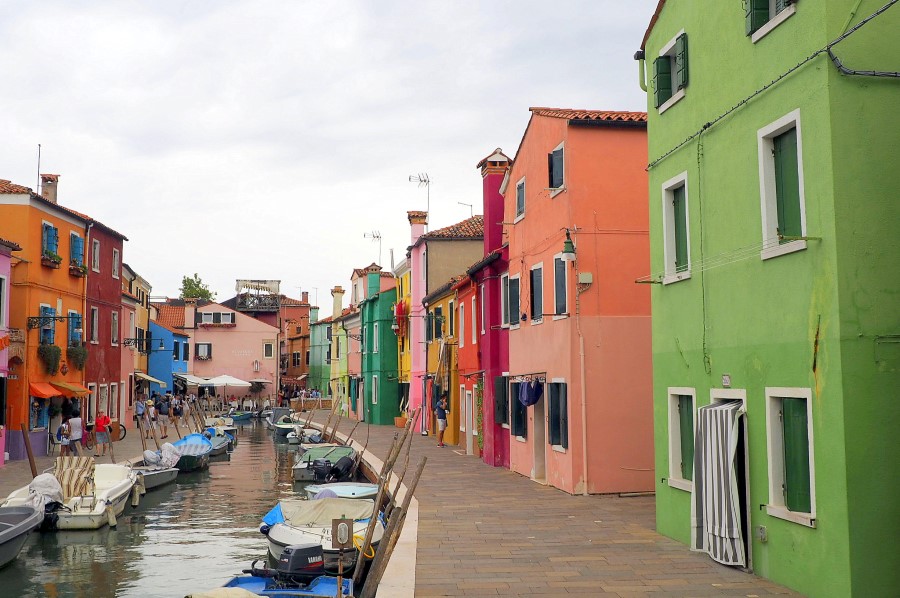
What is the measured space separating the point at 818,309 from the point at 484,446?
62.6 feet

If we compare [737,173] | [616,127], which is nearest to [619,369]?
[616,127]

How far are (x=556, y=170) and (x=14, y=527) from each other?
43.0ft

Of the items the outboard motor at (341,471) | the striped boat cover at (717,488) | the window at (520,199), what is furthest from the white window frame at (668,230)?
the outboard motor at (341,471)

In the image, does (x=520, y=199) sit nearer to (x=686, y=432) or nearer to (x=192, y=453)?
(x=686, y=432)

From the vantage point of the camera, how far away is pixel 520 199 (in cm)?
2409

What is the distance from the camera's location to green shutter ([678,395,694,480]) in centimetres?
1331

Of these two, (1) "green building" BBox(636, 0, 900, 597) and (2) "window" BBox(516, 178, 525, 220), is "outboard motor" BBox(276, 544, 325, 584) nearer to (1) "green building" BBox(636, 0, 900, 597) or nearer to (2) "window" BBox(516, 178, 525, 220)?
(1) "green building" BBox(636, 0, 900, 597)

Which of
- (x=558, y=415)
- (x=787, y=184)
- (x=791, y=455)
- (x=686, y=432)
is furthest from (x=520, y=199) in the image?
(x=791, y=455)

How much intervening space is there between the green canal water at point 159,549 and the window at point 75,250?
10.0 metres

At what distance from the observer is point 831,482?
367 inches

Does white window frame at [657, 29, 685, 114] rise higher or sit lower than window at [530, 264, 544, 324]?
higher

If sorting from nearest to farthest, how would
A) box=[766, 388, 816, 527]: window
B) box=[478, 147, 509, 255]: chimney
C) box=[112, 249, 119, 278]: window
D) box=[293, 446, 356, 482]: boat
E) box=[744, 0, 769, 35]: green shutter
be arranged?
1. box=[766, 388, 816, 527]: window
2. box=[744, 0, 769, 35]: green shutter
3. box=[478, 147, 509, 255]: chimney
4. box=[293, 446, 356, 482]: boat
5. box=[112, 249, 119, 278]: window

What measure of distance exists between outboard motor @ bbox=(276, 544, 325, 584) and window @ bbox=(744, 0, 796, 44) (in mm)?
9477

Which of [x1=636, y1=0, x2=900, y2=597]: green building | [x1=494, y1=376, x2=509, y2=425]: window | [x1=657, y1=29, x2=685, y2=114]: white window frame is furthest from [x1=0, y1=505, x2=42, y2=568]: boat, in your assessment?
[x1=657, y1=29, x2=685, y2=114]: white window frame
